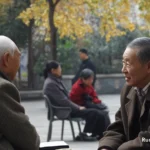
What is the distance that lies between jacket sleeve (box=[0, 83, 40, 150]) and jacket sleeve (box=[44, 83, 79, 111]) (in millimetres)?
7079

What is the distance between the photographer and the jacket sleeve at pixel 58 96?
10.6m

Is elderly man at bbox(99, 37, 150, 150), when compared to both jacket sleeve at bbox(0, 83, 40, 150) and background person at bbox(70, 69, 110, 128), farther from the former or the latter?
background person at bbox(70, 69, 110, 128)

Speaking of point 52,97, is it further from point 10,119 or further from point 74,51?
point 74,51

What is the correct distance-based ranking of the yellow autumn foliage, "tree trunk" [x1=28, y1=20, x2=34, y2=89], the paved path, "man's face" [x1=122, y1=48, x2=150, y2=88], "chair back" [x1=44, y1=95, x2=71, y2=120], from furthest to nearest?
"tree trunk" [x1=28, y1=20, x2=34, y2=89]
the yellow autumn foliage
"chair back" [x1=44, y1=95, x2=71, y2=120]
the paved path
"man's face" [x1=122, y1=48, x2=150, y2=88]

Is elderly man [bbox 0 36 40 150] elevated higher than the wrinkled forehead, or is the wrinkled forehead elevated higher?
the wrinkled forehead

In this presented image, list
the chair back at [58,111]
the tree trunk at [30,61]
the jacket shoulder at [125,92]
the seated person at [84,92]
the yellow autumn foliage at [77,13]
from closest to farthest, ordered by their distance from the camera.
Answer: the jacket shoulder at [125,92], the chair back at [58,111], the seated person at [84,92], the yellow autumn foliage at [77,13], the tree trunk at [30,61]

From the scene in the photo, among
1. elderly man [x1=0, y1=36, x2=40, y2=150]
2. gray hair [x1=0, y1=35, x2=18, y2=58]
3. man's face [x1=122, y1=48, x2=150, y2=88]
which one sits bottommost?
elderly man [x1=0, y1=36, x2=40, y2=150]

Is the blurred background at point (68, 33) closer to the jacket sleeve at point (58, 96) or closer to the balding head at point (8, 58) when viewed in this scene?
the jacket sleeve at point (58, 96)

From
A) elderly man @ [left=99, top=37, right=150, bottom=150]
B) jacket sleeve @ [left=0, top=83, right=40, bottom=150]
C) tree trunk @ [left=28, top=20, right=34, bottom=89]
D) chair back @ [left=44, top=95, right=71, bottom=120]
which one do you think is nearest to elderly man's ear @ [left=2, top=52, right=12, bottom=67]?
jacket sleeve @ [left=0, top=83, right=40, bottom=150]

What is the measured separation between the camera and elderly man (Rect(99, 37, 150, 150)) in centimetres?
375

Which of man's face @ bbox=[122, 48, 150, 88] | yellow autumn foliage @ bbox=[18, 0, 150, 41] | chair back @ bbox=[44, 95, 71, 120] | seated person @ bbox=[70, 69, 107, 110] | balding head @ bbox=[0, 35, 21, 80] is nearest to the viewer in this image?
balding head @ bbox=[0, 35, 21, 80]

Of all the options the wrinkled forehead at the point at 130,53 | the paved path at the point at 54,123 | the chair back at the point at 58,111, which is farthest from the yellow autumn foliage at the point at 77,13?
the wrinkled forehead at the point at 130,53

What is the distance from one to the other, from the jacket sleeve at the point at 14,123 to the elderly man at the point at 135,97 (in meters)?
0.60

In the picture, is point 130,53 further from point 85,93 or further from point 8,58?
point 85,93
